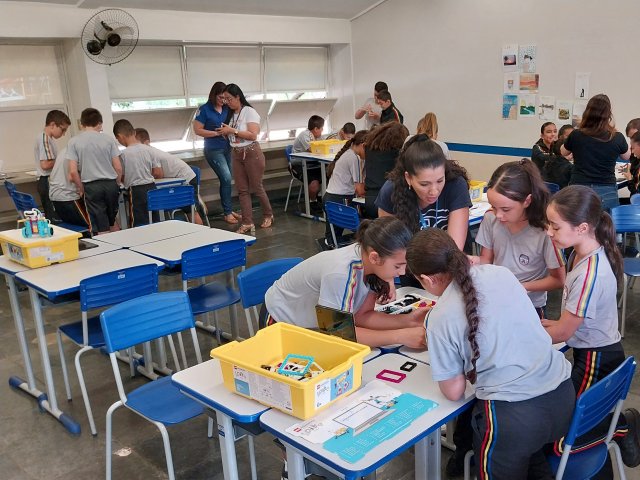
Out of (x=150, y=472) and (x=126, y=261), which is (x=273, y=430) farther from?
(x=126, y=261)

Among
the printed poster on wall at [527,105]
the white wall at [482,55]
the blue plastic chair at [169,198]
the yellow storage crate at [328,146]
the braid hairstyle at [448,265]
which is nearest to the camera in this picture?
the braid hairstyle at [448,265]

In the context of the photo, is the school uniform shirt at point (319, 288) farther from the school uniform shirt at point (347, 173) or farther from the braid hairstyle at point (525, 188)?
the school uniform shirt at point (347, 173)

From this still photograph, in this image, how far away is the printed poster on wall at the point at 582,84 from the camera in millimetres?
6840

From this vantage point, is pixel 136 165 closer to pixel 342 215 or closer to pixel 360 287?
pixel 342 215

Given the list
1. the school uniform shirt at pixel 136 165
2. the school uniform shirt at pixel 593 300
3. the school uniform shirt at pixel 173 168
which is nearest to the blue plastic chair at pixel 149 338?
the school uniform shirt at pixel 593 300

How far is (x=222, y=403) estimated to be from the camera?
6.16 ft

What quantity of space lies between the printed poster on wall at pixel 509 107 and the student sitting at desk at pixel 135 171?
14.4 ft

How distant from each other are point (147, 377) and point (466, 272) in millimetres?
2517

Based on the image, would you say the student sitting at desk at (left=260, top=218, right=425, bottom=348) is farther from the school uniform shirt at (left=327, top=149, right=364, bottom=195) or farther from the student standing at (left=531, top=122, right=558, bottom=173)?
the student standing at (left=531, top=122, right=558, bottom=173)

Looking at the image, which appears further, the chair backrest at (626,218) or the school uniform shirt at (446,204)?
the chair backrest at (626,218)

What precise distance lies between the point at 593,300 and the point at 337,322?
876 mm

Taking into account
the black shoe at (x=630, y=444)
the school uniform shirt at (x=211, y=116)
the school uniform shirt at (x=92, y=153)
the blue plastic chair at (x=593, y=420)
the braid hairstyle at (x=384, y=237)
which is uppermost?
the school uniform shirt at (x=211, y=116)

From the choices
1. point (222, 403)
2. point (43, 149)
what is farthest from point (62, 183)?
point (222, 403)

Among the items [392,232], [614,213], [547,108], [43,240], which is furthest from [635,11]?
[43,240]
